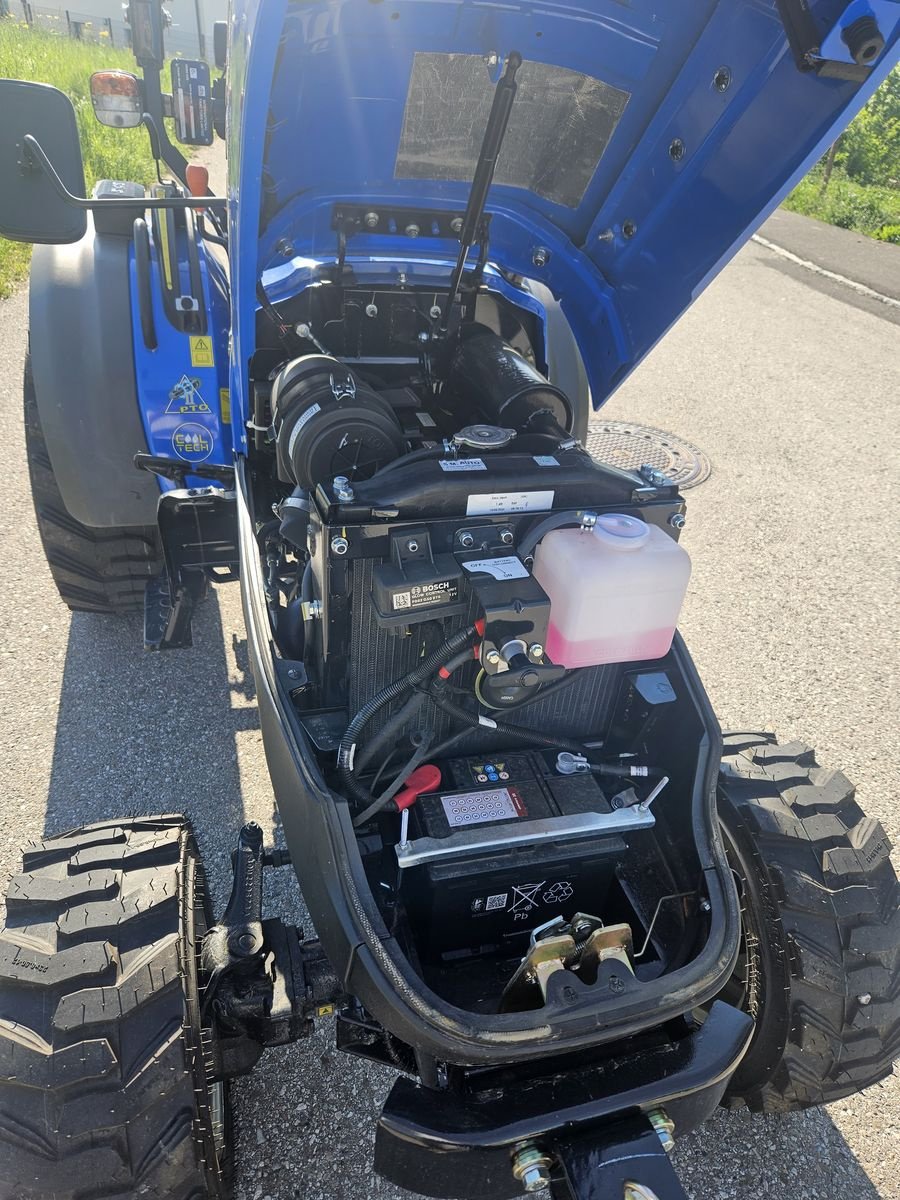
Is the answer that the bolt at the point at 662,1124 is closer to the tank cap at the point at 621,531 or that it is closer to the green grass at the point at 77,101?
the tank cap at the point at 621,531

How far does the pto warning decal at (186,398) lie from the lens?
2.87m

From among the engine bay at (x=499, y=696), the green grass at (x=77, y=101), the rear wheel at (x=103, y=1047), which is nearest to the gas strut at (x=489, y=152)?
the engine bay at (x=499, y=696)

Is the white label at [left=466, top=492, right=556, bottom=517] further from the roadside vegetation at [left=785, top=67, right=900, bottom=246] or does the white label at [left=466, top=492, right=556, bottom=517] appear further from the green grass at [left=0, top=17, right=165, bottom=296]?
the roadside vegetation at [left=785, top=67, right=900, bottom=246]

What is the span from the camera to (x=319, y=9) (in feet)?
6.13

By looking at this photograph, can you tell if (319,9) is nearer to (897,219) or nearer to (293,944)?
(293,944)

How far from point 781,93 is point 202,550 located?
219 cm

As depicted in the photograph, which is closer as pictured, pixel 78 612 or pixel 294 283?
pixel 294 283

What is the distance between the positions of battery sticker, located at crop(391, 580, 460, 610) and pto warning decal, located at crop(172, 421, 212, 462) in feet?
5.62

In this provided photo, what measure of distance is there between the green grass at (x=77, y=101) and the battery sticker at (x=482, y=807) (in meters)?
7.12

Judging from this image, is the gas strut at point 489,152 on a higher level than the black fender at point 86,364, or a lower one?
higher

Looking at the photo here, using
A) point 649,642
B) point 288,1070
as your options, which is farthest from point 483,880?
point 288,1070

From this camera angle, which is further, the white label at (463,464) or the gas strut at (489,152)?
the gas strut at (489,152)

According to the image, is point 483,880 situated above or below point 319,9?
below

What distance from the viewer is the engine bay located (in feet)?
5.15
